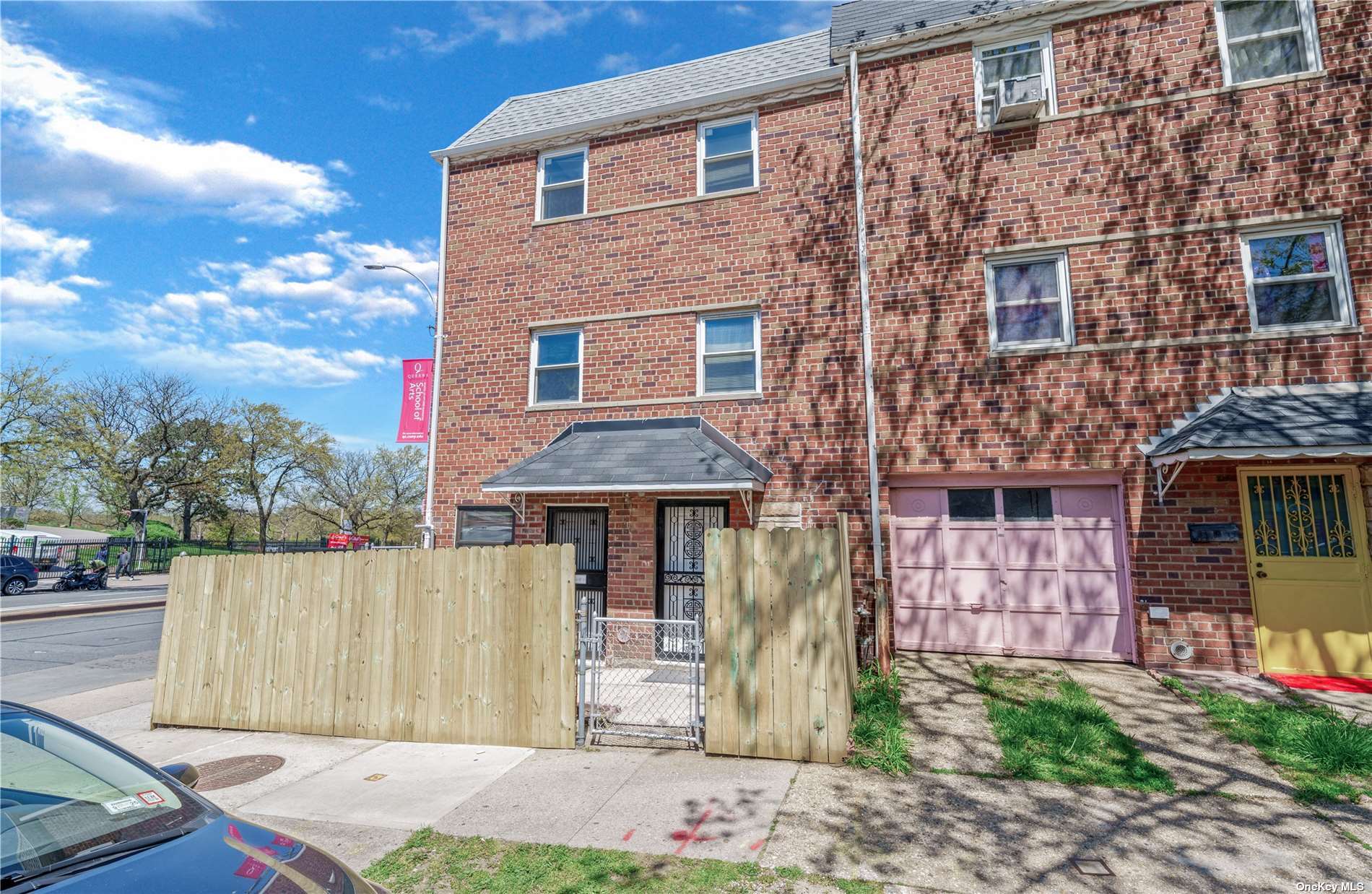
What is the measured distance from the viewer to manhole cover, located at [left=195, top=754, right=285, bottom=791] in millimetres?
5648

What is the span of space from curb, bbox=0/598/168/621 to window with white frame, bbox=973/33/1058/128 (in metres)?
21.7

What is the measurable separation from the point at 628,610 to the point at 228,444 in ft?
135

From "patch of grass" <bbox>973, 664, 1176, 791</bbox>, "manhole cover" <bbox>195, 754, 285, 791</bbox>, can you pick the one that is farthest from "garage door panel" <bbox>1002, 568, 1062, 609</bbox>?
"manhole cover" <bbox>195, 754, 285, 791</bbox>

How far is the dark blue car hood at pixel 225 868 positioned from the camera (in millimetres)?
2258

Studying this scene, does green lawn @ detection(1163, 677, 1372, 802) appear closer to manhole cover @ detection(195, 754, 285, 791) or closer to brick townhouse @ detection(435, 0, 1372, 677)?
brick townhouse @ detection(435, 0, 1372, 677)

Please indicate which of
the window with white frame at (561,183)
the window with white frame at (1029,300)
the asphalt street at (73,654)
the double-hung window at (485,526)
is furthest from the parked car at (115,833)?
the window with white frame at (561,183)

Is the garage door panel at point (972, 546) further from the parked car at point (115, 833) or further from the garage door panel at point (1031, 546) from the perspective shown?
the parked car at point (115, 833)

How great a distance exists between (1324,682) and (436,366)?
13.1 m

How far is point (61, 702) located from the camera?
27.9 ft

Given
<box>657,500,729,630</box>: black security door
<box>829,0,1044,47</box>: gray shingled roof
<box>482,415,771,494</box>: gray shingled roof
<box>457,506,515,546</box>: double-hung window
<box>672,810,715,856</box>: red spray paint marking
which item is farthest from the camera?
<box>457,506,515,546</box>: double-hung window

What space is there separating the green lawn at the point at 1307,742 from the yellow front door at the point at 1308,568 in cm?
149

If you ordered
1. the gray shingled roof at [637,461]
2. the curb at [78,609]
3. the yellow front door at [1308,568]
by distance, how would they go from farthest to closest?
the curb at [78,609]
the gray shingled roof at [637,461]
the yellow front door at [1308,568]

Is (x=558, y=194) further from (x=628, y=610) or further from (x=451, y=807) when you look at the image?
(x=451, y=807)

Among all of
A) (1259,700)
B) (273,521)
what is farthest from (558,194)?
(273,521)
